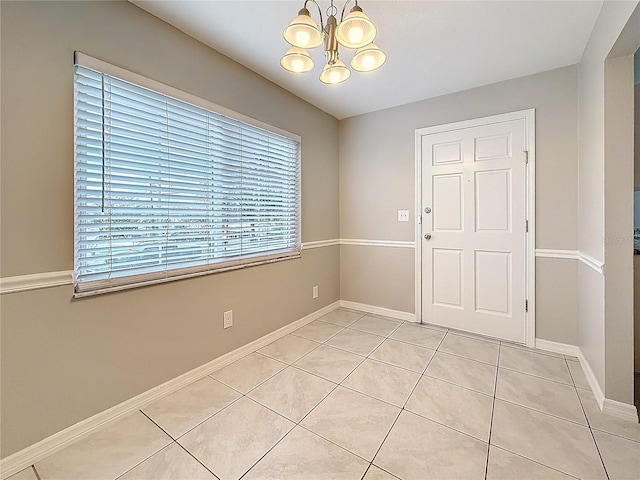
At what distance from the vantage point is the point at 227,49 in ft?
6.70

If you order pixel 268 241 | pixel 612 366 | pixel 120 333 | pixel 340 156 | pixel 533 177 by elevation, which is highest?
pixel 340 156

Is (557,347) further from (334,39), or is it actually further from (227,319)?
(334,39)

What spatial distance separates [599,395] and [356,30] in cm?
245

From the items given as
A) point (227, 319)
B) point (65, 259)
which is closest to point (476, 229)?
point (227, 319)

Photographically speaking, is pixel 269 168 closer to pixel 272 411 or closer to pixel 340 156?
pixel 340 156

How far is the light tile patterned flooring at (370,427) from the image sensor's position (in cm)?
123

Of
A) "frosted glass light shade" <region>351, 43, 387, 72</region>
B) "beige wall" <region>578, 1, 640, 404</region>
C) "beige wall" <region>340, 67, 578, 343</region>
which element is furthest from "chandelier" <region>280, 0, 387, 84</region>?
"beige wall" <region>340, 67, 578, 343</region>

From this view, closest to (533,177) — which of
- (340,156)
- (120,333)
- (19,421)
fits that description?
(340,156)

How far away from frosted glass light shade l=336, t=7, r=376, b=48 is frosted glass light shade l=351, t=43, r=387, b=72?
0.40 feet

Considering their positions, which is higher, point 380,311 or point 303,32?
point 303,32

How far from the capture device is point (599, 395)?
5.44 ft

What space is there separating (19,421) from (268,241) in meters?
1.79

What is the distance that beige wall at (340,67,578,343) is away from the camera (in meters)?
2.28

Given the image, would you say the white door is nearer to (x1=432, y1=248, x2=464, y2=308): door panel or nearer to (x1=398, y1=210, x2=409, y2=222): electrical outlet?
(x1=432, y1=248, x2=464, y2=308): door panel
